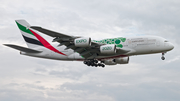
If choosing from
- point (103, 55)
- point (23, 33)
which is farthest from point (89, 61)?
point (23, 33)

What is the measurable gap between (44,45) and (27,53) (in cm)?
292

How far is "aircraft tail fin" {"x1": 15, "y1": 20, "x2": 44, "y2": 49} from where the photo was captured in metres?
38.7

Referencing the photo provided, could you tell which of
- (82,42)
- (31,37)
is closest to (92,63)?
(82,42)

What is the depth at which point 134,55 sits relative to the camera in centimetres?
3412

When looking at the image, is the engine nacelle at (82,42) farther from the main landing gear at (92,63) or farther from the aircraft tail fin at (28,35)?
the aircraft tail fin at (28,35)

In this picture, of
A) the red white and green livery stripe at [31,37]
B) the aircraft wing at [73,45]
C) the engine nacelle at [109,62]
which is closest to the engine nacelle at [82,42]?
the aircraft wing at [73,45]

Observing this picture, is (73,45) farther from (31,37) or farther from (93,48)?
(31,37)

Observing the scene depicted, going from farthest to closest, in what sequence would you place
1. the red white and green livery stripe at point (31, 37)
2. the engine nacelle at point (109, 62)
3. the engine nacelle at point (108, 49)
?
the engine nacelle at point (109, 62)
the red white and green livery stripe at point (31, 37)
the engine nacelle at point (108, 49)

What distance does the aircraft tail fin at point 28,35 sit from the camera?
38.7m

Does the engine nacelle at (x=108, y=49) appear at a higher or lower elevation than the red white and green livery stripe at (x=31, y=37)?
lower

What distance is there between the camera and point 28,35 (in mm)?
39750

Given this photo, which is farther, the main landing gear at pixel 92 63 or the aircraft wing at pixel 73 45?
the main landing gear at pixel 92 63

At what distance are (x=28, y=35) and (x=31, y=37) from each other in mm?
714

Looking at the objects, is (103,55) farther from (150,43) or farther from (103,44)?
(150,43)
